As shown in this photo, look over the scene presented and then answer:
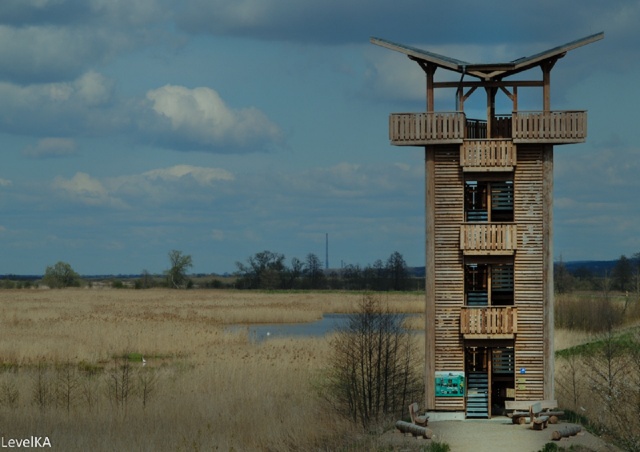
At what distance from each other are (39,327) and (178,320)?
8878 mm

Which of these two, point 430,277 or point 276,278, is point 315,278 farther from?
point 430,277

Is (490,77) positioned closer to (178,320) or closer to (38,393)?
(38,393)

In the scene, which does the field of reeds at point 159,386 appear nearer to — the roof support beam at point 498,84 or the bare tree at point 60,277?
the roof support beam at point 498,84

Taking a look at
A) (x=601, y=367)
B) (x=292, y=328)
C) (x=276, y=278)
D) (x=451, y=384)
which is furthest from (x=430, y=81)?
(x=276, y=278)

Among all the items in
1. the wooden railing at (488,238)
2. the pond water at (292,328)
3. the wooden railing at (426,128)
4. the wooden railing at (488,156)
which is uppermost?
the wooden railing at (426,128)

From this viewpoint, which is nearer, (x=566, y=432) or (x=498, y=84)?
(x=566, y=432)

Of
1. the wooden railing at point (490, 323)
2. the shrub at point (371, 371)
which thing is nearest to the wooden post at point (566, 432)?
the wooden railing at point (490, 323)

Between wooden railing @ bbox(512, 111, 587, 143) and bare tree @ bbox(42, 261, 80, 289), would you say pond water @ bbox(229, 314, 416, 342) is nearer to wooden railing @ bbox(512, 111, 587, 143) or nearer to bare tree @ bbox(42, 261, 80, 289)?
wooden railing @ bbox(512, 111, 587, 143)

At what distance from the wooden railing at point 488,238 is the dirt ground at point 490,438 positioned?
4.18m

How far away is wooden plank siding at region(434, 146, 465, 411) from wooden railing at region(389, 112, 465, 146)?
36cm

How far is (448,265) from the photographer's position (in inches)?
973

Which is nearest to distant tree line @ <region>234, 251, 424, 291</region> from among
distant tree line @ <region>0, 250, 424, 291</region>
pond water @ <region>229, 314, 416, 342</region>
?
distant tree line @ <region>0, 250, 424, 291</region>

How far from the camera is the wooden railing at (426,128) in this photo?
2448cm

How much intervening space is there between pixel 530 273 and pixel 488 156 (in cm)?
307
